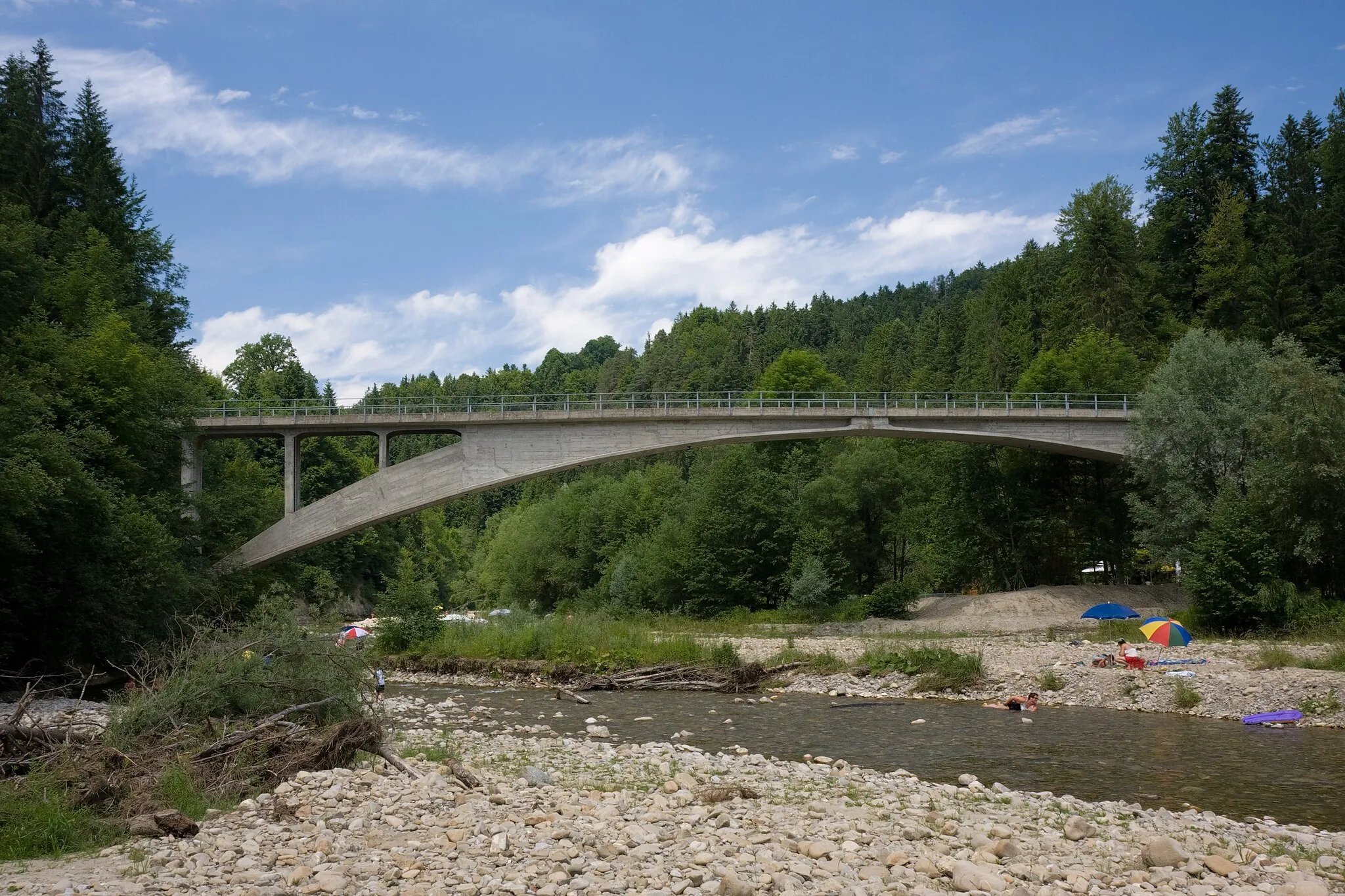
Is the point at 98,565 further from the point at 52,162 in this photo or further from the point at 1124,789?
the point at 52,162

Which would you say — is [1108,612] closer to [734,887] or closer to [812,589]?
[812,589]

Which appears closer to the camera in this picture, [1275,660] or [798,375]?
[1275,660]

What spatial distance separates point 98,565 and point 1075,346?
42.6 metres

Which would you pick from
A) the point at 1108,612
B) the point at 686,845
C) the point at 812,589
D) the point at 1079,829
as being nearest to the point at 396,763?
the point at 686,845

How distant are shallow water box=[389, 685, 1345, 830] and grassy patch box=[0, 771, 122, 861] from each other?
9.97 m

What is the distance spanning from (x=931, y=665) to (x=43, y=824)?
20.8 m

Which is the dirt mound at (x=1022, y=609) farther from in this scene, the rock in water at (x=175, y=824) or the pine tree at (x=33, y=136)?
the pine tree at (x=33, y=136)

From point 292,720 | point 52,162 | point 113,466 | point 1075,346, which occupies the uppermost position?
point 52,162

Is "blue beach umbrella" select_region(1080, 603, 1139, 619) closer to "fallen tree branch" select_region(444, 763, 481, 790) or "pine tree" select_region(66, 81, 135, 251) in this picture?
"fallen tree branch" select_region(444, 763, 481, 790)

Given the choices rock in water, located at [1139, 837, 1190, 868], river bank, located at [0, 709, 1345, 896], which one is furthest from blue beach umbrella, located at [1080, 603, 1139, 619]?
rock in water, located at [1139, 837, 1190, 868]

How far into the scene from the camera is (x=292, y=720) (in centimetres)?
1405

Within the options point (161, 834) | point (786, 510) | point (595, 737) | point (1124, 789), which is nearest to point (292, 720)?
point (161, 834)

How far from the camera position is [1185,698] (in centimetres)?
2117

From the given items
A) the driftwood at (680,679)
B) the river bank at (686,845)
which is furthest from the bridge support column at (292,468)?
the river bank at (686,845)
